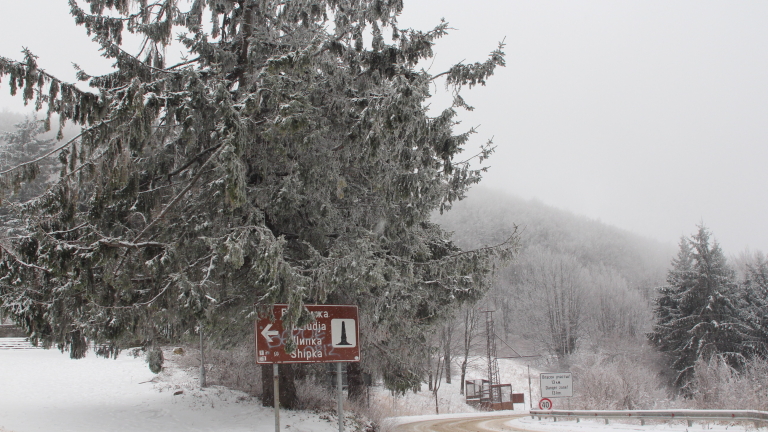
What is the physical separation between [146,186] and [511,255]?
678cm

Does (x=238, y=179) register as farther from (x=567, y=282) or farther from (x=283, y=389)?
(x=567, y=282)

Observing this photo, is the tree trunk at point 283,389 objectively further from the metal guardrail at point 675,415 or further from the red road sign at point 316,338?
the metal guardrail at point 675,415

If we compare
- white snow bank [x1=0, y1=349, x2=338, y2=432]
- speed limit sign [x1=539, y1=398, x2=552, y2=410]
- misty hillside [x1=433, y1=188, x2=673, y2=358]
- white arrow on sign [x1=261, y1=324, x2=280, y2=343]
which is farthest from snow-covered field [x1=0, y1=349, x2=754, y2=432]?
misty hillside [x1=433, y1=188, x2=673, y2=358]

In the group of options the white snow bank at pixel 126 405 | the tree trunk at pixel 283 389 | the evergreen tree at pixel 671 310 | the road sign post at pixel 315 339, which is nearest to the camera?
the road sign post at pixel 315 339

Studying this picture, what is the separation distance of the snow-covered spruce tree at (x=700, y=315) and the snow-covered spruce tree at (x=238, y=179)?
36.1 m

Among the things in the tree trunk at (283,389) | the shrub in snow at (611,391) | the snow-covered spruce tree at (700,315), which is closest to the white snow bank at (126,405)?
the tree trunk at (283,389)

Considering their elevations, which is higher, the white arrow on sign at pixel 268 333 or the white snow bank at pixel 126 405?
the white arrow on sign at pixel 268 333

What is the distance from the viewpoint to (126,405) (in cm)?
1229

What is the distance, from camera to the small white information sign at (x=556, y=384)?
19172 millimetres

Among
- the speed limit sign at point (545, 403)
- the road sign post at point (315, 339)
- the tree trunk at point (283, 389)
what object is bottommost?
the speed limit sign at point (545, 403)

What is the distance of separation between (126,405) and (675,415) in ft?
47.5

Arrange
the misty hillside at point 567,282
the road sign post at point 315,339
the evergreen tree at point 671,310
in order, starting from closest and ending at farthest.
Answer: the road sign post at point 315,339, the evergreen tree at point 671,310, the misty hillside at point 567,282

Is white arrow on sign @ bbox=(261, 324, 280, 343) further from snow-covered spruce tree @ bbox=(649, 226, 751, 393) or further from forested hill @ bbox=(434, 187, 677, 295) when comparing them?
forested hill @ bbox=(434, 187, 677, 295)

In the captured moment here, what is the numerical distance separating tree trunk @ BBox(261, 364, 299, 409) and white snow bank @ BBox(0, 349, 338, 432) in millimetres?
250
